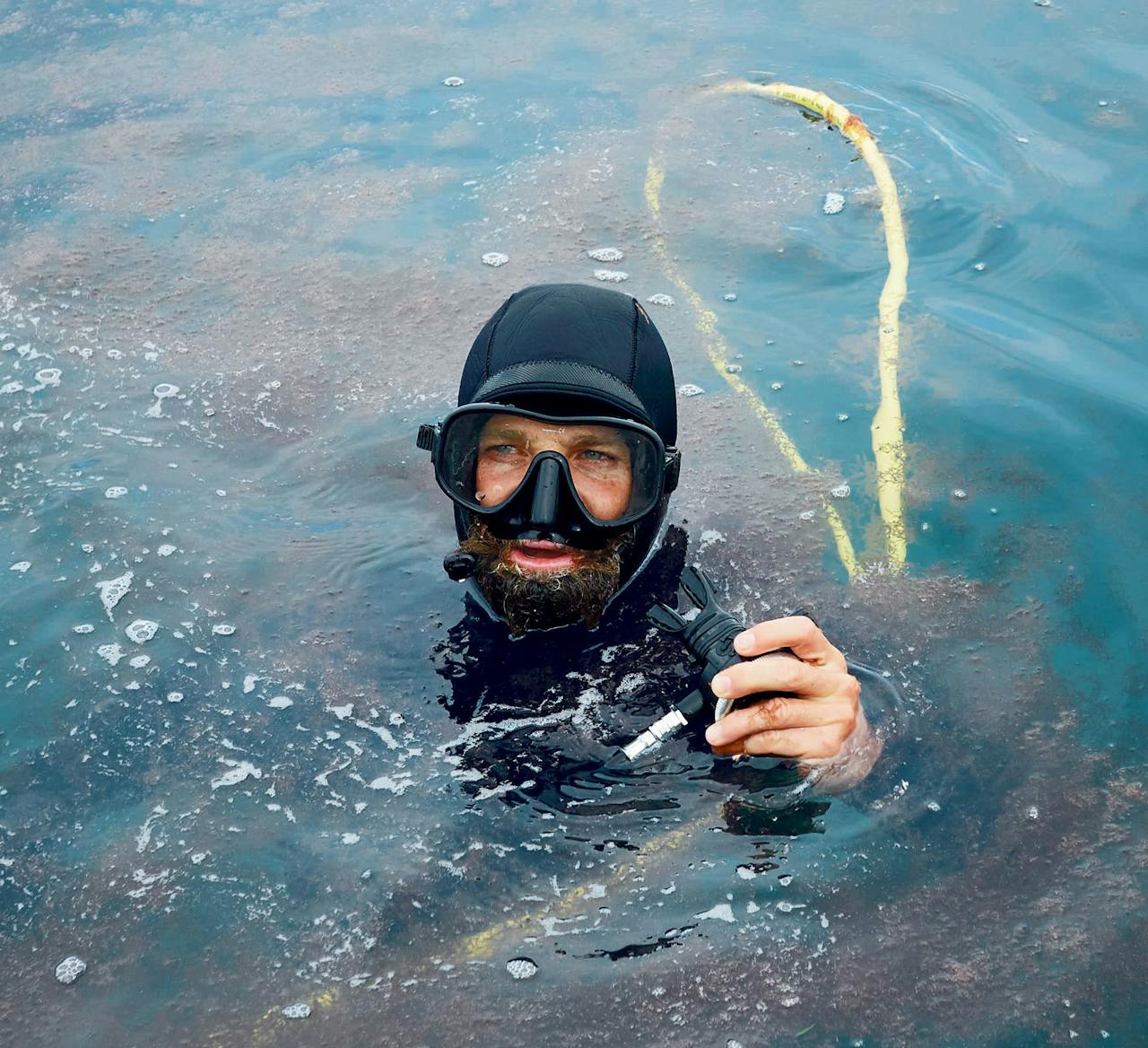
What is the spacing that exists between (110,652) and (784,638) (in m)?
2.00

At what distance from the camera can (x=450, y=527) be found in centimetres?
415

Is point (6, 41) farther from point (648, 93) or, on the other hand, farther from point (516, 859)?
point (516, 859)

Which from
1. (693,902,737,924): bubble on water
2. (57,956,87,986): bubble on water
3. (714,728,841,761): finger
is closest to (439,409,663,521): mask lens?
(714,728,841,761): finger

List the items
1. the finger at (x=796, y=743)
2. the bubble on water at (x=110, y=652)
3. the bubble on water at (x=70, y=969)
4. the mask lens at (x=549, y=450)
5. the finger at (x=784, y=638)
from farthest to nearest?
the bubble on water at (x=110, y=652) → the mask lens at (x=549, y=450) → the finger at (x=796, y=743) → the finger at (x=784, y=638) → the bubble on water at (x=70, y=969)

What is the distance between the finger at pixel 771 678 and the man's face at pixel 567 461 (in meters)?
0.63

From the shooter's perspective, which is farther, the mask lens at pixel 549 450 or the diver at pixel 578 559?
the mask lens at pixel 549 450

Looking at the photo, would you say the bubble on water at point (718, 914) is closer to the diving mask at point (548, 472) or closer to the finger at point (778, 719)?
the finger at point (778, 719)

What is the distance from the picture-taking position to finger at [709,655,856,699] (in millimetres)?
2738

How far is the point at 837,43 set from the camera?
23.1 ft

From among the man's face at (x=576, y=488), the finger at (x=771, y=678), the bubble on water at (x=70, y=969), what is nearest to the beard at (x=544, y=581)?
the man's face at (x=576, y=488)

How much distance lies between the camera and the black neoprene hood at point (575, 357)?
10.5 ft

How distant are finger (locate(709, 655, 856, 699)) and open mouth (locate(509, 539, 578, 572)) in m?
0.62

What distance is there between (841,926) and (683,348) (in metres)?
2.94

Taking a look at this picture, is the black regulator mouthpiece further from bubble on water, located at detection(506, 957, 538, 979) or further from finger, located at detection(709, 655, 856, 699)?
bubble on water, located at detection(506, 957, 538, 979)
